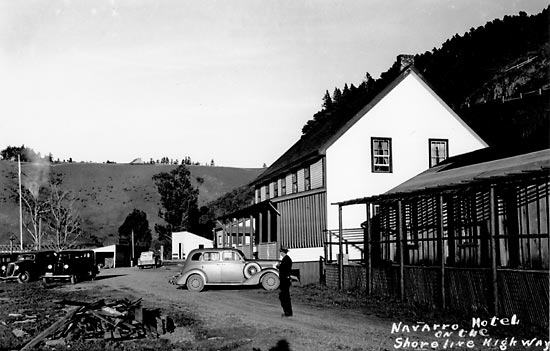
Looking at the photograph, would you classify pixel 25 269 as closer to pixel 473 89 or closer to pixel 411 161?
pixel 411 161

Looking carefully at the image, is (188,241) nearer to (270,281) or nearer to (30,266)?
(30,266)

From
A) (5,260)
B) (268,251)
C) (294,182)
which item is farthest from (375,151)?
(5,260)

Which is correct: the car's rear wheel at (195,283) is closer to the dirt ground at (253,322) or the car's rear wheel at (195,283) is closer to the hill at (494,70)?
the dirt ground at (253,322)

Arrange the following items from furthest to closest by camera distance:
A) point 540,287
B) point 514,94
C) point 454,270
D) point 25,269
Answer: point 514,94
point 25,269
point 454,270
point 540,287

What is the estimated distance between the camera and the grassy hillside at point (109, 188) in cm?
10475

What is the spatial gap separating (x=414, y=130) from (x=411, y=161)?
1.49m

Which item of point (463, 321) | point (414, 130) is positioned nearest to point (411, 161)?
point (414, 130)

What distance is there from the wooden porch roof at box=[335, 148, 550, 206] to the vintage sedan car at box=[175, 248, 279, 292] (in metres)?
4.11

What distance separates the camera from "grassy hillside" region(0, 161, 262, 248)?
104750mm

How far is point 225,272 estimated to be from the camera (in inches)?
933

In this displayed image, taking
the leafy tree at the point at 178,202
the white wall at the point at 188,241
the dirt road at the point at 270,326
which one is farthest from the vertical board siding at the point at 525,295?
the leafy tree at the point at 178,202

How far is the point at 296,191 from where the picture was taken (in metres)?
33.8

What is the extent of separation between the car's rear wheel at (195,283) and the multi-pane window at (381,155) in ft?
33.8

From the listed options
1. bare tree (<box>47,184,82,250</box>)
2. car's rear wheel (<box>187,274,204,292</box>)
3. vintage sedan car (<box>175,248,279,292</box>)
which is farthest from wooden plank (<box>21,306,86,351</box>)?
bare tree (<box>47,184,82,250</box>)
